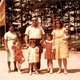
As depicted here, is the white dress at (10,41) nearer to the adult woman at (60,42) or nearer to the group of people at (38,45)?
the group of people at (38,45)

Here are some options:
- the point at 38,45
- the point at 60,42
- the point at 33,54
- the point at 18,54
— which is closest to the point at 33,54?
the point at 33,54

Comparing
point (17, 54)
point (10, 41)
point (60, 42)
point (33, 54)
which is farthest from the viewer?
point (10, 41)

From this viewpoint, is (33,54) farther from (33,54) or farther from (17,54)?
(17,54)

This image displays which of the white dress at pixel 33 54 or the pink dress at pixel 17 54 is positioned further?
the pink dress at pixel 17 54

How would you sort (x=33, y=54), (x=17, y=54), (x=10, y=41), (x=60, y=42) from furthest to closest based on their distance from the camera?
(x=10, y=41) → (x=17, y=54) → (x=60, y=42) → (x=33, y=54)

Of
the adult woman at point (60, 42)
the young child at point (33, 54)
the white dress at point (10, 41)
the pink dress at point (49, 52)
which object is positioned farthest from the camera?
the white dress at point (10, 41)

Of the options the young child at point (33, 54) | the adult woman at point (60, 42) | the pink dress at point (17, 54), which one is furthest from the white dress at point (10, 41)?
the adult woman at point (60, 42)

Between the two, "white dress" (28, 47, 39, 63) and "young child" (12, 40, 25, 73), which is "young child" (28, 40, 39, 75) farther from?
"young child" (12, 40, 25, 73)

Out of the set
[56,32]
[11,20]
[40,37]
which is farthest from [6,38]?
[11,20]

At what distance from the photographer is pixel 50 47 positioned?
7.74 m

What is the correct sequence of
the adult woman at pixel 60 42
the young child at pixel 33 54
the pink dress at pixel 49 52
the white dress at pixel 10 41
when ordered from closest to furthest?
the young child at pixel 33 54
the adult woman at pixel 60 42
the pink dress at pixel 49 52
the white dress at pixel 10 41

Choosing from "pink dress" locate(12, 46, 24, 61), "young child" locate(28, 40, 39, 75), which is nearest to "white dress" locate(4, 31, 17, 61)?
"pink dress" locate(12, 46, 24, 61)

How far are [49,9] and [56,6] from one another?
92cm

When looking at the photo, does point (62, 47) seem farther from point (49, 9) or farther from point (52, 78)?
point (49, 9)
